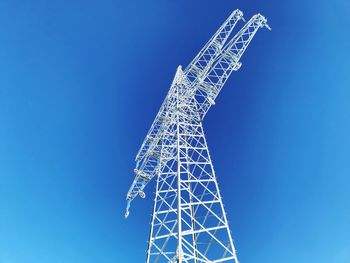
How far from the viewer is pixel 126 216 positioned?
100 ft

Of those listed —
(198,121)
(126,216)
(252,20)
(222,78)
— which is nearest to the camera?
(198,121)

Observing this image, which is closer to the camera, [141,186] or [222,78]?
[222,78]

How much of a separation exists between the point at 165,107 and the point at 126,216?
15.0 metres

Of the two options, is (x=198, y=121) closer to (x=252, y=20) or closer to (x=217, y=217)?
(x=217, y=217)

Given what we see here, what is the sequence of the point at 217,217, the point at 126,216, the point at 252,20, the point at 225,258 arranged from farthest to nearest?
the point at 126,216 < the point at 252,20 < the point at 217,217 < the point at 225,258

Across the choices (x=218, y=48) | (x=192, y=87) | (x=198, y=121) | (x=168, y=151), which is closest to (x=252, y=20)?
(x=218, y=48)

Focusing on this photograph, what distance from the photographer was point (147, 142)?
2662cm

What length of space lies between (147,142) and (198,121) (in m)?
7.30

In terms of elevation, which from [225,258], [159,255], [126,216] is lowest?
[225,258]

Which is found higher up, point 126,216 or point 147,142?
point 147,142

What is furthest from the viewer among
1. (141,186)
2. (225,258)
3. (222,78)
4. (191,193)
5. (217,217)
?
(141,186)

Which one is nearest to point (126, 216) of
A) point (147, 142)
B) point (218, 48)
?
point (147, 142)

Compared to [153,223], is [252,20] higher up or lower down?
higher up

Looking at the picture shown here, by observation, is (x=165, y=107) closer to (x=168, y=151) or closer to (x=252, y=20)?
(x=168, y=151)
